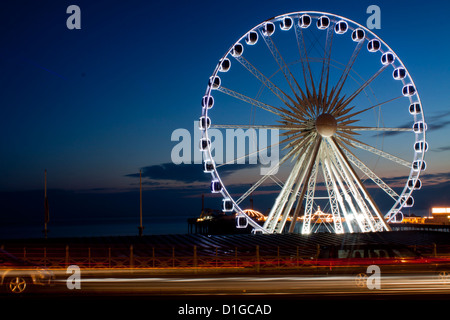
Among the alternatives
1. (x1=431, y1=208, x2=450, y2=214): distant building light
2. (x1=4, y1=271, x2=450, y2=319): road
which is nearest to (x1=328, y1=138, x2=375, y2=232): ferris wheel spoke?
(x1=4, y1=271, x2=450, y2=319): road

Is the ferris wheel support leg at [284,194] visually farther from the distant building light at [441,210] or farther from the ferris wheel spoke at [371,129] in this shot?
the distant building light at [441,210]

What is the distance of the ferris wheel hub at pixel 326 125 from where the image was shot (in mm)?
31389

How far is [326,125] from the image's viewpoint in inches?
1238

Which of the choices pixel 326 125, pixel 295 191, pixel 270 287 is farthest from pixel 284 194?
Answer: pixel 270 287

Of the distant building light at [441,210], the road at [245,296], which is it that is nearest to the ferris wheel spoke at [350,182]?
the road at [245,296]

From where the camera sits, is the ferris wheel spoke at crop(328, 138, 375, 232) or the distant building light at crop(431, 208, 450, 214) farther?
the distant building light at crop(431, 208, 450, 214)

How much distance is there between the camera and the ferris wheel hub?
31.4m

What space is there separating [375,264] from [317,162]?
1656cm

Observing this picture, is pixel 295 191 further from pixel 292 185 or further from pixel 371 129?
pixel 371 129

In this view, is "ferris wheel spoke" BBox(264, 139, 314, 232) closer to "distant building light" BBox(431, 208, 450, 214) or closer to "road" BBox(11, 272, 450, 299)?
"road" BBox(11, 272, 450, 299)

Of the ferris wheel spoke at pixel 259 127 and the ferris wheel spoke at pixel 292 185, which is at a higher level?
the ferris wheel spoke at pixel 259 127

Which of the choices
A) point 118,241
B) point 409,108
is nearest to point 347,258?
point 118,241

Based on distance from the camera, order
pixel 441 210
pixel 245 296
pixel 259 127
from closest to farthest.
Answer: pixel 245 296 < pixel 259 127 < pixel 441 210
